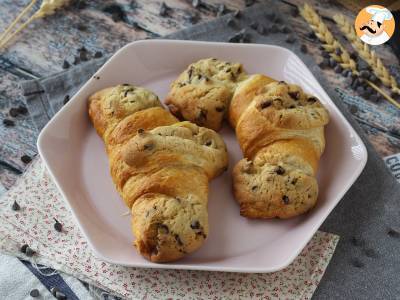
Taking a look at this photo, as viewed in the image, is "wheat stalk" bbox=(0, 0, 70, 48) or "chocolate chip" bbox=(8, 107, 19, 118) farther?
"wheat stalk" bbox=(0, 0, 70, 48)

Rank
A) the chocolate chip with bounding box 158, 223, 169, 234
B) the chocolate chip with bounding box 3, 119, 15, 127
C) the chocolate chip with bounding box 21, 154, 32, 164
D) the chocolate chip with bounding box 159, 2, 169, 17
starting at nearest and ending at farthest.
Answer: the chocolate chip with bounding box 158, 223, 169, 234 → the chocolate chip with bounding box 21, 154, 32, 164 → the chocolate chip with bounding box 3, 119, 15, 127 → the chocolate chip with bounding box 159, 2, 169, 17

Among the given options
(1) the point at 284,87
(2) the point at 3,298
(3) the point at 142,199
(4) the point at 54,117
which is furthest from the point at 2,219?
(1) the point at 284,87

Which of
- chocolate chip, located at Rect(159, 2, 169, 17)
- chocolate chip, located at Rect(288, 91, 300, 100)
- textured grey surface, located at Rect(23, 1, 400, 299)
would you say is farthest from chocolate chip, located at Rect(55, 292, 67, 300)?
chocolate chip, located at Rect(159, 2, 169, 17)

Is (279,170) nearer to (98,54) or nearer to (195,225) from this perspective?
(195,225)

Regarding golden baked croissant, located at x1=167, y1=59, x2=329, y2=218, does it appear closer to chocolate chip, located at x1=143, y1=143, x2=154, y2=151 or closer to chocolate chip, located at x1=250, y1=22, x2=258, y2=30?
chocolate chip, located at x1=143, y1=143, x2=154, y2=151

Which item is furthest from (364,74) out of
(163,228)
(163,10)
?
(163,228)

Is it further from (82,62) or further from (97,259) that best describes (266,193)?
(82,62)
